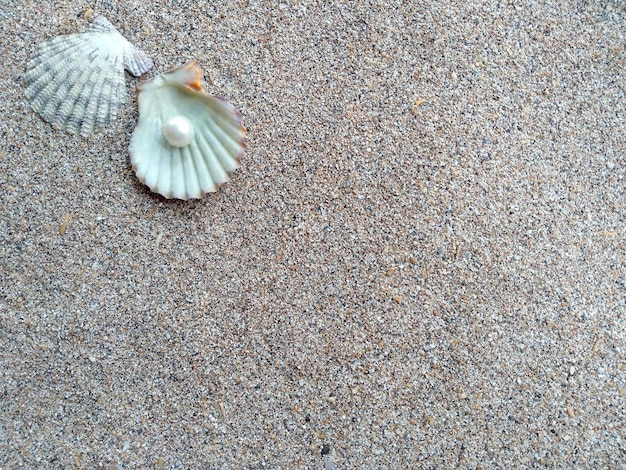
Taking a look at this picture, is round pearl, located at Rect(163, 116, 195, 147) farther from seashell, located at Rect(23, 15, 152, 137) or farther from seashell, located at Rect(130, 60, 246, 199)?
seashell, located at Rect(23, 15, 152, 137)

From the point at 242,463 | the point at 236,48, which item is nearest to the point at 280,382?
the point at 242,463

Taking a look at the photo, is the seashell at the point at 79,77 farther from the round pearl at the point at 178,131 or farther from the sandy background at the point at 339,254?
the round pearl at the point at 178,131

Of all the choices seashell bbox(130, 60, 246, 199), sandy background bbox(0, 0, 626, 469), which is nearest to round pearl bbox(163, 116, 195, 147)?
seashell bbox(130, 60, 246, 199)

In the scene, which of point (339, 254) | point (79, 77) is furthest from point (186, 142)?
point (339, 254)

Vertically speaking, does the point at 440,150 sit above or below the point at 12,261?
above

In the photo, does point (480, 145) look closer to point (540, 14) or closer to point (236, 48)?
point (540, 14)

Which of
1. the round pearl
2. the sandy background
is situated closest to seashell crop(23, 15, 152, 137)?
the sandy background
